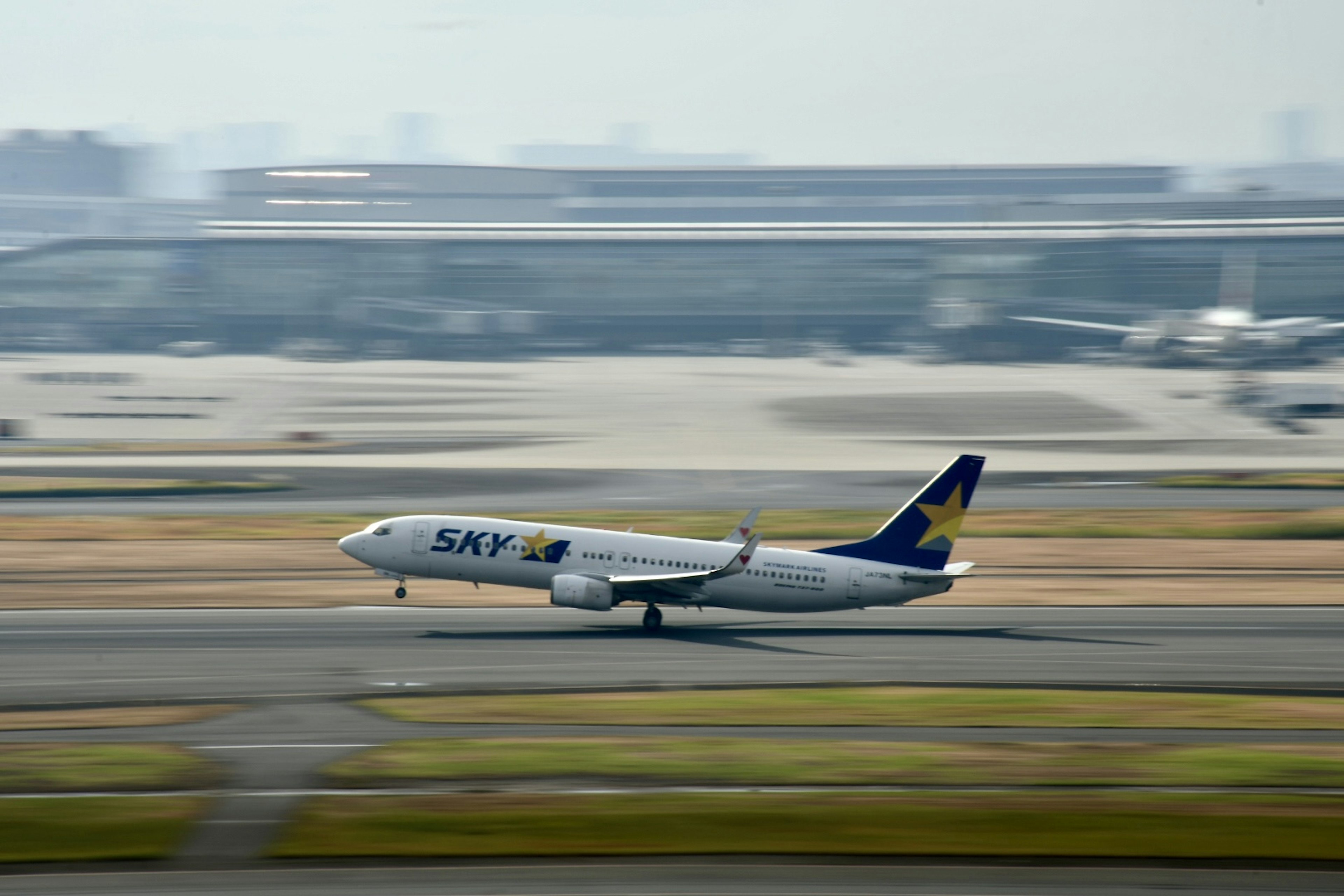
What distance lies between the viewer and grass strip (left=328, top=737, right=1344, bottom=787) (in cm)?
2736

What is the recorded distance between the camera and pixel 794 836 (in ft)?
78.0

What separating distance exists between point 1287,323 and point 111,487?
165489mm

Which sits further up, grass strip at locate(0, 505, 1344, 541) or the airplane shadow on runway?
grass strip at locate(0, 505, 1344, 541)

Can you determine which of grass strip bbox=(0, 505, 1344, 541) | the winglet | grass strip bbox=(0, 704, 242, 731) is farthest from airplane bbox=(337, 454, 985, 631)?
grass strip bbox=(0, 505, 1344, 541)

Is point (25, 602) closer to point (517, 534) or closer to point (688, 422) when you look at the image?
point (517, 534)

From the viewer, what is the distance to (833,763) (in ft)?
94.0

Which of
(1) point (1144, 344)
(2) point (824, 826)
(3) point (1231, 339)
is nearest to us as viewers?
(2) point (824, 826)

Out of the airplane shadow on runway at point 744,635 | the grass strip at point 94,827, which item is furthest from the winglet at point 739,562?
the grass strip at point 94,827

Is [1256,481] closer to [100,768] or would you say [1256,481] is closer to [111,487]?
[111,487]

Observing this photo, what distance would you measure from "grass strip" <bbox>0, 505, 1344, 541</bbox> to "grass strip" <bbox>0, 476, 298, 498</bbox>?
24.6 feet

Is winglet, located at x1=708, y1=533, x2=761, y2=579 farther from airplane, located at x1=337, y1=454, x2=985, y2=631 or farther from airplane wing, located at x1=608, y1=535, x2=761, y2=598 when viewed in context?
airplane, located at x1=337, y1=454, x2=985, y2=631

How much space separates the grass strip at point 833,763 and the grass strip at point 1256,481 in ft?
189

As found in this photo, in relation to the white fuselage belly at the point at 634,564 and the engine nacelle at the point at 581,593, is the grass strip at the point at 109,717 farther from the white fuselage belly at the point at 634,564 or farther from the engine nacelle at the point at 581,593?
the white fuselage belly at the point at 634,564

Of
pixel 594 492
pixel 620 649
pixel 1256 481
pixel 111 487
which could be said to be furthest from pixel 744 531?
pixel 1256 481
